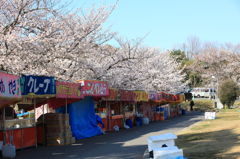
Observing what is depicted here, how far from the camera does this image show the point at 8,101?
14.0m

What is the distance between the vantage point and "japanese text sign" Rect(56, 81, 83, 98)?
18411mm

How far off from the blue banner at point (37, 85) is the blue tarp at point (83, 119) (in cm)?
375

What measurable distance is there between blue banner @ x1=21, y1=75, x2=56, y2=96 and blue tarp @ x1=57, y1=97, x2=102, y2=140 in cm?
375

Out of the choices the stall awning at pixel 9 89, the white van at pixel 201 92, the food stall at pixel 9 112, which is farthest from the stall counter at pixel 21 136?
the white van at pixel 201 92

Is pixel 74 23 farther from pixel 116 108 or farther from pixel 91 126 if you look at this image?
pixel 116 108

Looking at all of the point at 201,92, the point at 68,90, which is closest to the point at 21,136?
the point at 68,90

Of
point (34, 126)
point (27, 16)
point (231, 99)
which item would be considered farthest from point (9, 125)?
point (231, 99)

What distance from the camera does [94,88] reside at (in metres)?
22.6

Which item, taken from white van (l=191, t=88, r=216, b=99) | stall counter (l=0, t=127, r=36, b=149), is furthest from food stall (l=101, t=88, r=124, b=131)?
white van (l=191, t=88, r=216, b=99)

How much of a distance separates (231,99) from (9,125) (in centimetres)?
4784

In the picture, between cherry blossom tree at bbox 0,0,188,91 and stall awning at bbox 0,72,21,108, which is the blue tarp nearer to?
cherry blossom tree at bbox 0,0,188,91

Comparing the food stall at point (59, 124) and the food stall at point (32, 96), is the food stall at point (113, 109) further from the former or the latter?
the food stall at point (32, 96)

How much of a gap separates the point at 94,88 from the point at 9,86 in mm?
9206

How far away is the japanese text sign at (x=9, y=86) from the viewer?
13078 mm
